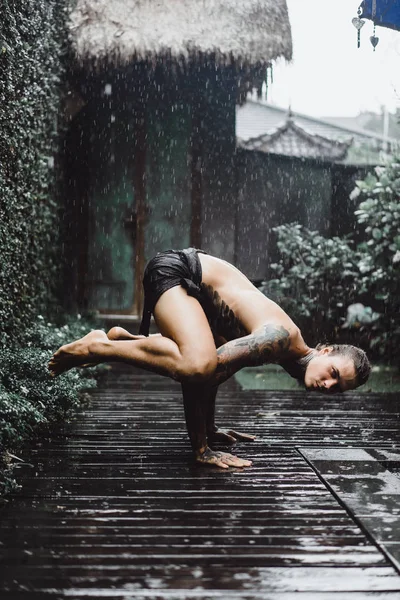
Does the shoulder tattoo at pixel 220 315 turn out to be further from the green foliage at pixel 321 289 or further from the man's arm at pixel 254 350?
the green foliage at pixel 321 289

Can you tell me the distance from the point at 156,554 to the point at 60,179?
616cm

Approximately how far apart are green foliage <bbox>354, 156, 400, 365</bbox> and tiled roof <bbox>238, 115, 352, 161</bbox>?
12.2 feet

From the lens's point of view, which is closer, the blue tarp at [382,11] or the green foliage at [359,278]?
the blue tarp at [382,11]

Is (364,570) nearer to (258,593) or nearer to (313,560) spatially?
(313,560)

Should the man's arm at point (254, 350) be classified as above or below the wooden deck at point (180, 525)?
above

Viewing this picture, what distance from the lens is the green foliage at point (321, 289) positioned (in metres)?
8.02

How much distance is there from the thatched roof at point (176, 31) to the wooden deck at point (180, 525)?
199 inches

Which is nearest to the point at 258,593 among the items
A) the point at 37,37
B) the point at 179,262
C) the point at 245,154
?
the point at 179,262

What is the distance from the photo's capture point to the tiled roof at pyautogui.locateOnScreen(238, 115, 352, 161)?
35.8ft

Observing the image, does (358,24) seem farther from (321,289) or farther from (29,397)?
(321,289)

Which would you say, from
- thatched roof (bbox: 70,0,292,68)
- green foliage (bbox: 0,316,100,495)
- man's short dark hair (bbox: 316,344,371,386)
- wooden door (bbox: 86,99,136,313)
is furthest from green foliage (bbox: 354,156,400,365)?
man's short dark hair (bbox: 316,344,371,386)

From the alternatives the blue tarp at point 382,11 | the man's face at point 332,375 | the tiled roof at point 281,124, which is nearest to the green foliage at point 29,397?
the man's face at point 332,375

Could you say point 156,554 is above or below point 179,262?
below

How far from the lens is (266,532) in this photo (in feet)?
7.39
